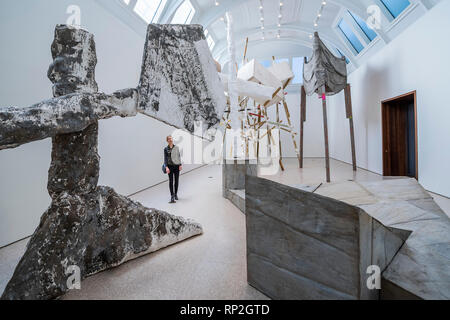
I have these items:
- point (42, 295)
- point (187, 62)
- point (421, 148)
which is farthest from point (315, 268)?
point (421, 148)

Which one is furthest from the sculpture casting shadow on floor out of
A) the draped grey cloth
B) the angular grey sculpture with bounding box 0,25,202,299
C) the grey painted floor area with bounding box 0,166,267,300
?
the draped grey cloth

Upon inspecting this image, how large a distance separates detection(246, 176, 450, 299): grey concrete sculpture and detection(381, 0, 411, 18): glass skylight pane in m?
4.29

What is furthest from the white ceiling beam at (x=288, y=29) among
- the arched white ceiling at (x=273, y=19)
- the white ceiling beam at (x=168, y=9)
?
the white ceiling beam at (x=168, y=9)

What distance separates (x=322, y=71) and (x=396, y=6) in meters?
1.69

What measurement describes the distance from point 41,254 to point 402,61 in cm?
566

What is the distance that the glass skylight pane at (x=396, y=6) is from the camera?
4.20m

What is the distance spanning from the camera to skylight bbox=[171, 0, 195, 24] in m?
5.49

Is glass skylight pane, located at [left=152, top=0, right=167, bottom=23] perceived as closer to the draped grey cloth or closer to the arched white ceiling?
the arched white ceiling

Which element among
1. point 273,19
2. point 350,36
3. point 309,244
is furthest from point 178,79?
point 273,19

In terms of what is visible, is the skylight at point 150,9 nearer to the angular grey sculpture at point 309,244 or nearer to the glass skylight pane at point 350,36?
the angular grey sculpture at point 309,244

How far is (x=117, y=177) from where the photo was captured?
3840mm

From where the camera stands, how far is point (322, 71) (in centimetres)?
459

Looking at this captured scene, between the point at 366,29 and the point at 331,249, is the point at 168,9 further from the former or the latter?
the point at 331,249

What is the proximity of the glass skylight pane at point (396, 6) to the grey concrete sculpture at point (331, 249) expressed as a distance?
169 inches
